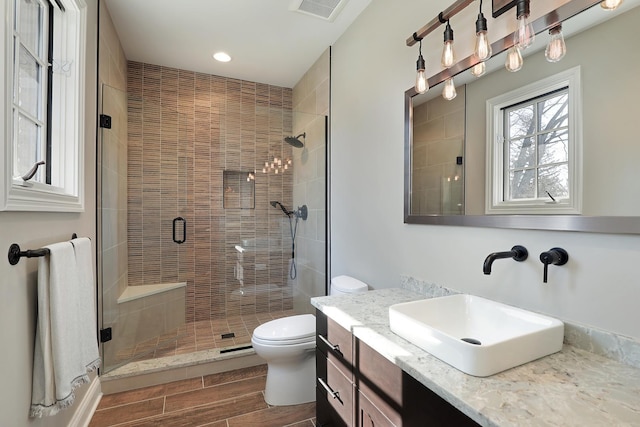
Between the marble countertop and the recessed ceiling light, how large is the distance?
2.82 metres

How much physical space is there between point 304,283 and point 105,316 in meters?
1.68

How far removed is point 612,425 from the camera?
1.99ft

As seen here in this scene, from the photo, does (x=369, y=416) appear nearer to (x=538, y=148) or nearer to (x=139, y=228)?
(x=538, y=148)

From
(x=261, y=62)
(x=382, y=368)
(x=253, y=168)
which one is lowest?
(x=382, y=368)

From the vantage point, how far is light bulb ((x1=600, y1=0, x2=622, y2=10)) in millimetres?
874

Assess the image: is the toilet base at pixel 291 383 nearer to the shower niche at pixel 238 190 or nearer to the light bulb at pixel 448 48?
the shower niche at pixel 238 190

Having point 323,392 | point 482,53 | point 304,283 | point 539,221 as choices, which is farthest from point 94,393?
point 482,53

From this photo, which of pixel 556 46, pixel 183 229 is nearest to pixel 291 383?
pixel 183 229

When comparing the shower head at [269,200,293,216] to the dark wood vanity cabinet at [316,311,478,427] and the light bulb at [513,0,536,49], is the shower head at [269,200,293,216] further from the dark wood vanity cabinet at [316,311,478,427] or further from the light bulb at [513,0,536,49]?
the light bulb at [513,0,536,49]

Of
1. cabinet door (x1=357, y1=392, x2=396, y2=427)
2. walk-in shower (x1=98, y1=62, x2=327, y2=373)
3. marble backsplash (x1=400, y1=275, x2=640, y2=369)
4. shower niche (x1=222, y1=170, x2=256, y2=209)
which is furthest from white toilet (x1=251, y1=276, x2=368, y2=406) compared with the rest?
shower niche (x1=222, y1=170, x2=256, y2=209)

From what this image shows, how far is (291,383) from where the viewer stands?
1919 millimetres

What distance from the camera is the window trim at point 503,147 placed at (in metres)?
0.97

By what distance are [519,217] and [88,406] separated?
2571mm

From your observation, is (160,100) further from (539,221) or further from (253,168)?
(539,221)
